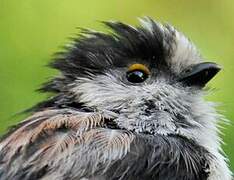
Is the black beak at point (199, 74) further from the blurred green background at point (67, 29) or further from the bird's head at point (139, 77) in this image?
the blurred green background at point (67, 29)

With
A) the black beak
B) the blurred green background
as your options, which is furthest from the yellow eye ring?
the blurred green background

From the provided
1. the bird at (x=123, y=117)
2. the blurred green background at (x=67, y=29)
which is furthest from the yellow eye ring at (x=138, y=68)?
the blurred green background at (x=67, y=29)

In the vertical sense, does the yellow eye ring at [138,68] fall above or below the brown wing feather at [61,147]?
above

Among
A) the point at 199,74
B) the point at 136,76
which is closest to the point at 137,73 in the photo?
the point at 136,76

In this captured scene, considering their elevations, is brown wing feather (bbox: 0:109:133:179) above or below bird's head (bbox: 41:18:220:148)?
below

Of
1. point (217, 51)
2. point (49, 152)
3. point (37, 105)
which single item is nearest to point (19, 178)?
point (49, 152)

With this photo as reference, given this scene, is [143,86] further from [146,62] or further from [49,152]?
[49,152]

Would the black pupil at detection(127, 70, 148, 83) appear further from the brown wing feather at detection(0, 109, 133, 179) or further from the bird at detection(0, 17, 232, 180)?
the brown wing feather at detection(0, 109, 133, 179)
